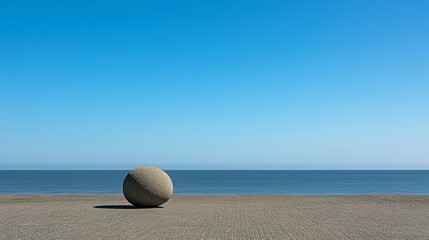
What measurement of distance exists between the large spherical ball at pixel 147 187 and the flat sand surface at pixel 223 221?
53cm

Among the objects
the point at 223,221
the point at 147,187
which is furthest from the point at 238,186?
the point at 223,221

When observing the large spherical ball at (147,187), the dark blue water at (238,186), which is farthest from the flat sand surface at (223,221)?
the dark blue water at (238,186)

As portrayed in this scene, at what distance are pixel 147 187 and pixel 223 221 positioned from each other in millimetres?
5242

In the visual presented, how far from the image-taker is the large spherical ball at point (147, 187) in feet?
69.2

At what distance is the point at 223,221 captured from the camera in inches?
661

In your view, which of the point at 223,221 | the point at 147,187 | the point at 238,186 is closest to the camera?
the point at 223,221

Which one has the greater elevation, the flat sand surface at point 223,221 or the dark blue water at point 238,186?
the dark blue water at point 238,186

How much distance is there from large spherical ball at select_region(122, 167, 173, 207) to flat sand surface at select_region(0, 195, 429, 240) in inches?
20.8

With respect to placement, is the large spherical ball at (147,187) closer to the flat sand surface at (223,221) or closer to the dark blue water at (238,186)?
the flat sand surface at (223,221)

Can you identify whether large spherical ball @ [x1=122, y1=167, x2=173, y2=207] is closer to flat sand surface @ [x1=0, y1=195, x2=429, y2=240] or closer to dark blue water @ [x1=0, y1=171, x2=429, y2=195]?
flat sand surface @ [x1=0, y1=195, x2=429, y2=240]

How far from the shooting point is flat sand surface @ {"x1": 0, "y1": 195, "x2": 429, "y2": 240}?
45.7ft

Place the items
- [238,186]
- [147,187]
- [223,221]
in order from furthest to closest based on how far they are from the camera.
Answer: [238,186]
[147,187]
[223,221]

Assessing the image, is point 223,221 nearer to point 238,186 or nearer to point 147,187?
point 147,187

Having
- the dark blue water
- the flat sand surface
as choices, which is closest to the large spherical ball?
the flat sand surface
